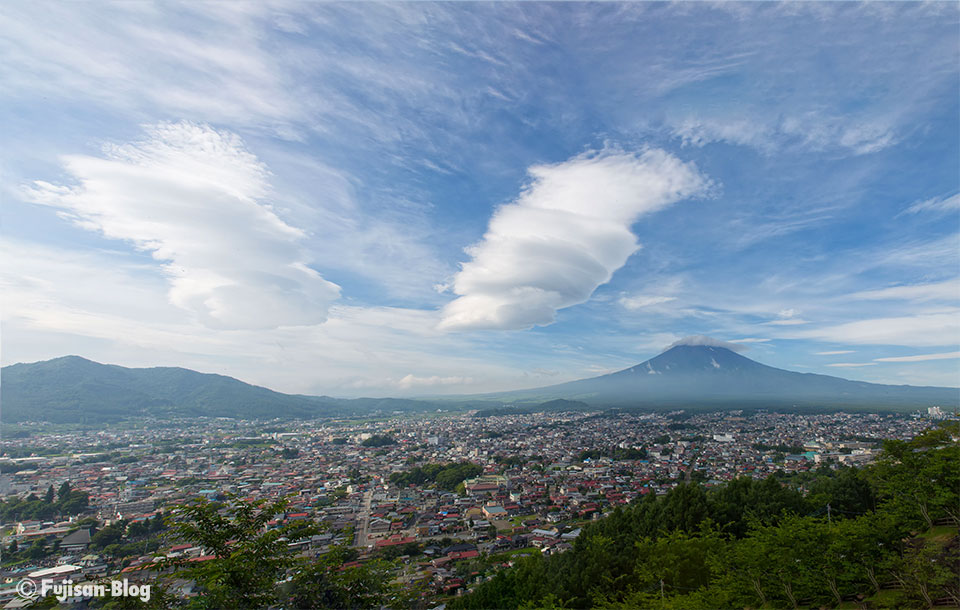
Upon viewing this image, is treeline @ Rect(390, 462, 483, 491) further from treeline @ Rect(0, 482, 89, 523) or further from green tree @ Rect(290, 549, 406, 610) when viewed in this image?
green tree @ Rect(290, 549, 406, 610)

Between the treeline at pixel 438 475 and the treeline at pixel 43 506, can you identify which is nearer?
the treeline at pixel 43 506

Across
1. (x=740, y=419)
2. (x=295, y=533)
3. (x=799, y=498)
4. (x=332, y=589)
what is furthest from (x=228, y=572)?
(x=740, y=419)

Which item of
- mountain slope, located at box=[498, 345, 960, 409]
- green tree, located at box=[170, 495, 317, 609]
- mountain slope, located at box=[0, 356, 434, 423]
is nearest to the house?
green tree, located at box=[170, 495, 317, 609]

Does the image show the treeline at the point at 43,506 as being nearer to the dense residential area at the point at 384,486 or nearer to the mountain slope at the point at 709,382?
the dense residential area at the point at 384,486

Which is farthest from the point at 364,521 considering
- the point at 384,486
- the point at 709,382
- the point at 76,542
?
the point at 709,382

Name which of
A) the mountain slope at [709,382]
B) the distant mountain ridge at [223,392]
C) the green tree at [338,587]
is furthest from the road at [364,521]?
the mountain slope at [709,382]
